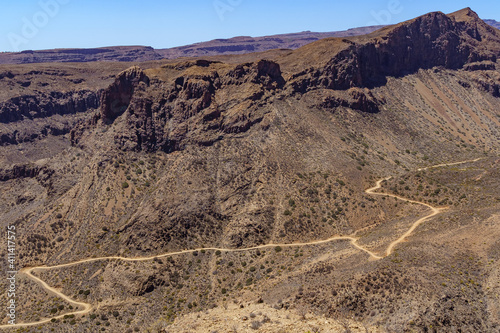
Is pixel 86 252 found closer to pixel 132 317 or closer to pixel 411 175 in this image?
pixel 132 317

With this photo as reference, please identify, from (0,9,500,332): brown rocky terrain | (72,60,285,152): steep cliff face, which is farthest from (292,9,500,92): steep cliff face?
(72,60,285,152): steep cliff face

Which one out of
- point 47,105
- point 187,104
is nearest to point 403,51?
point 187,104

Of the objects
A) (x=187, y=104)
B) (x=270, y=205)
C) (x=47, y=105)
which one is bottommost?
(x=270, y=205)

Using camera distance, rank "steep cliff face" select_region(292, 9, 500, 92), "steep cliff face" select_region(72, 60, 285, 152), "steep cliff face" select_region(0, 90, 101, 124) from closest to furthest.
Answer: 1. "steep cliff face" select_region(72, 60, 285, 152)
2. "steep cliff face" select_region(292, 9, 500, 92)
3. "steep cliff face" select_region(0, 90, 101, 124)

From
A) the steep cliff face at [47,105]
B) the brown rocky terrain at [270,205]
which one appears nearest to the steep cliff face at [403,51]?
the brown rocky terrain at [270,205]

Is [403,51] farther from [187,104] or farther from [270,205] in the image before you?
[270,205]

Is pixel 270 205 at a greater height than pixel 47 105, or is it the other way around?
pixel 47 105

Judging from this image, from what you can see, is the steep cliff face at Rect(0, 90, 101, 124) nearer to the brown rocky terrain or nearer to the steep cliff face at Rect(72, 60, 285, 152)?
the brown rocky terrain

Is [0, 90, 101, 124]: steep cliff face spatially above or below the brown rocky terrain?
above
